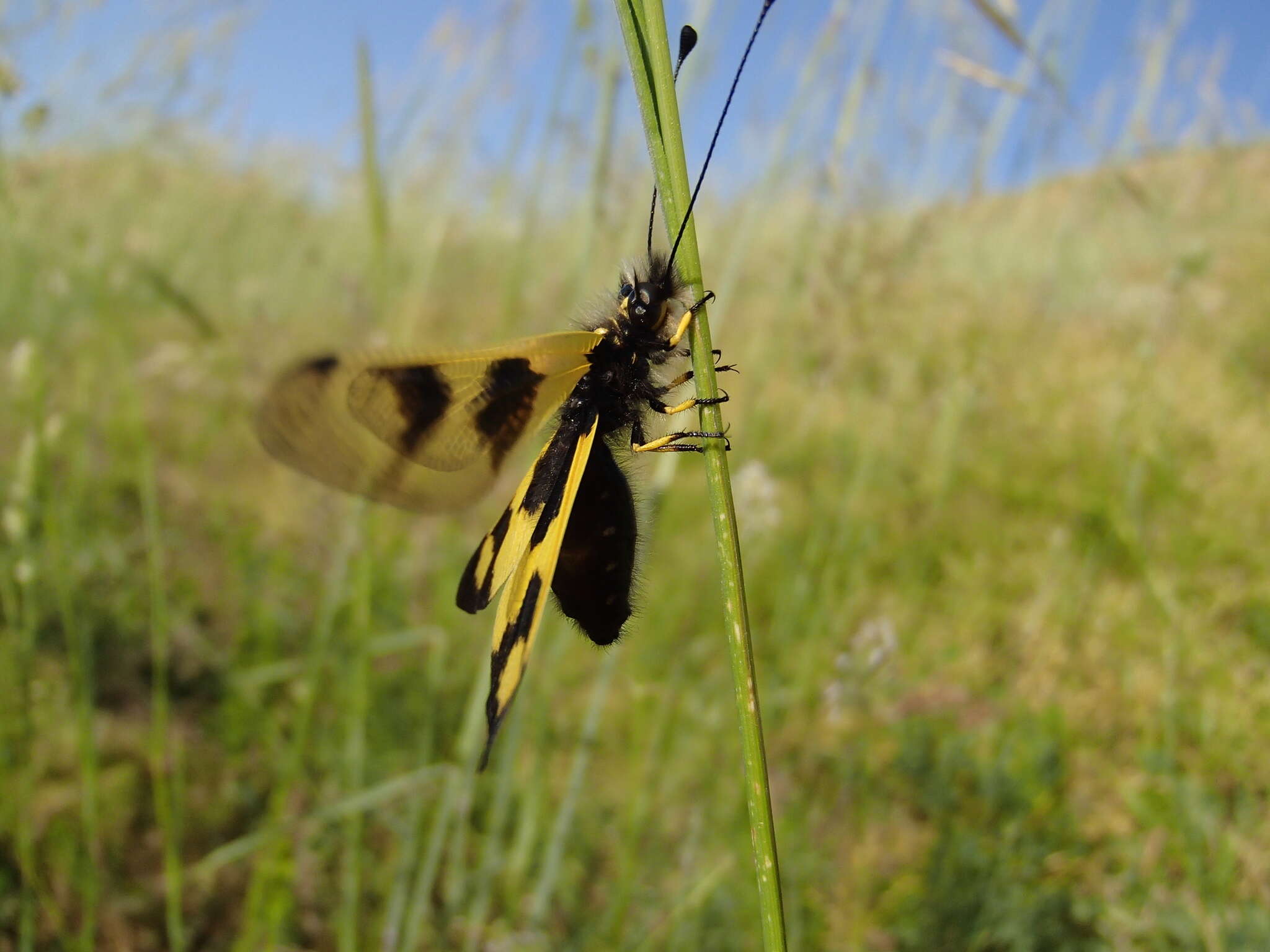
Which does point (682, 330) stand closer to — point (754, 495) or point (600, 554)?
point (600, 554)

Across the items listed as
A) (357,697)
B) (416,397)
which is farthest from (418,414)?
(357,697)

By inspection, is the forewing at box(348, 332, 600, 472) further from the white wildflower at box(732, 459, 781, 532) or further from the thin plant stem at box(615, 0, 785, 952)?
the white wildflower at box(732, 459, 781, 532)

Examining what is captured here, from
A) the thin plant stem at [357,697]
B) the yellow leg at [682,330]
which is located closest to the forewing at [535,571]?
the yellow leg at [682,330]

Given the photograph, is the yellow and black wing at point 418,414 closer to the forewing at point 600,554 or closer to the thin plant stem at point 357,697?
the forewing at point 600,554

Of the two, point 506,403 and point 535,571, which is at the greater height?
point 506,403

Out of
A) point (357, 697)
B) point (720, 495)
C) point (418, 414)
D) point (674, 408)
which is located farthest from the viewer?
point (357, 697)

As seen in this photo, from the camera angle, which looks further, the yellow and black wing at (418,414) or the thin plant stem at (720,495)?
the yellow and black wing at (418,414)

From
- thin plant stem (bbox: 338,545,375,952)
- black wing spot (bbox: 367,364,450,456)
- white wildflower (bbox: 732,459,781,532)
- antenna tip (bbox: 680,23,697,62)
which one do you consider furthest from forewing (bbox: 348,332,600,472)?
white wildflower (bbox: 732,459,781,532)
